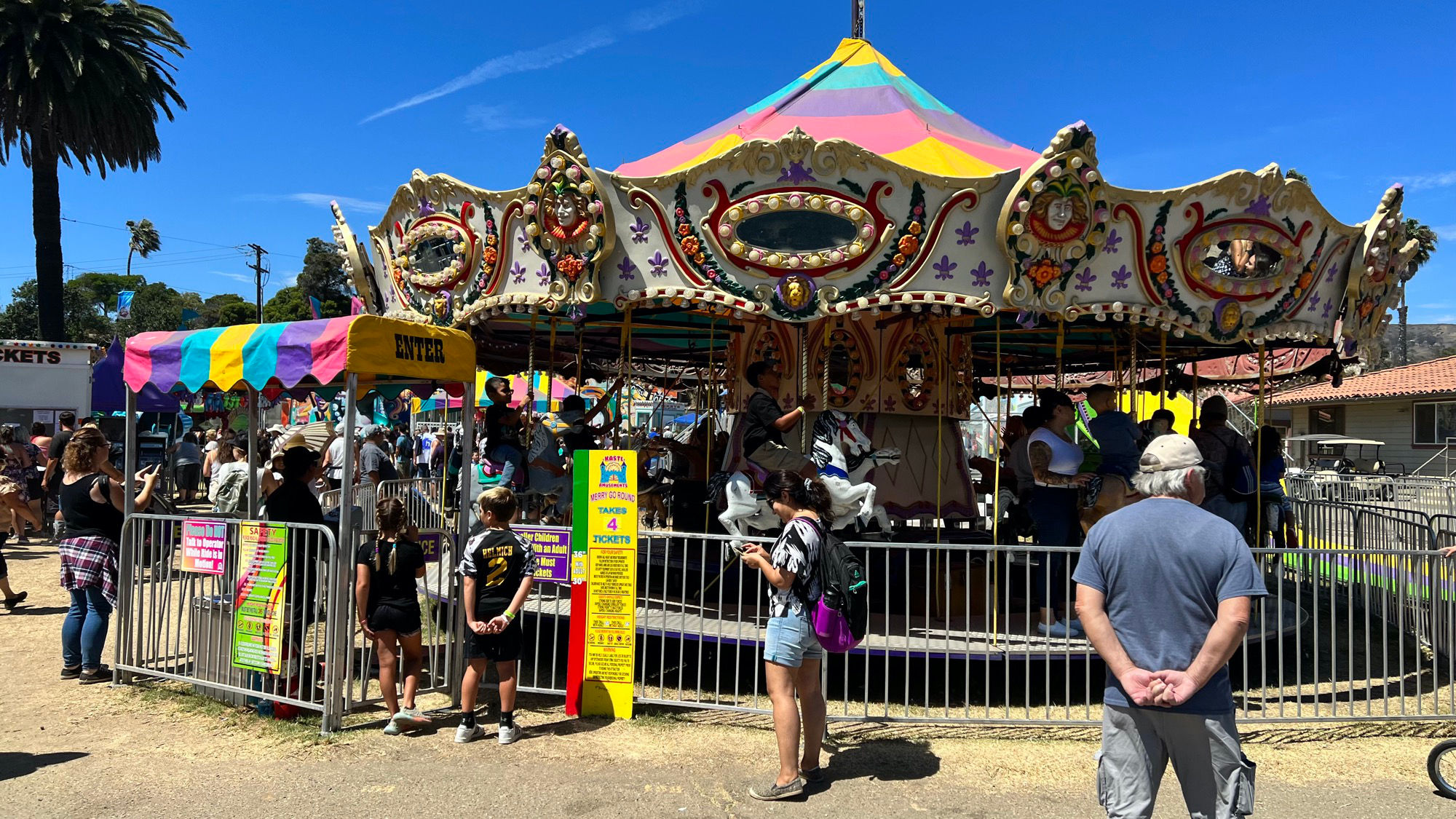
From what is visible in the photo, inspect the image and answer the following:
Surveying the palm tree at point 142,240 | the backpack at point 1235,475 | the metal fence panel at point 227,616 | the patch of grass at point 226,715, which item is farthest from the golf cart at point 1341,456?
the palm tree at point 142,240

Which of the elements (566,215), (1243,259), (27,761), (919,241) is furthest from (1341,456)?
(27,761)

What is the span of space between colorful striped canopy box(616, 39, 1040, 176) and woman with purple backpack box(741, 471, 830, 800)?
3.95 metres

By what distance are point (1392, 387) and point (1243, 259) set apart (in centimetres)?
3157

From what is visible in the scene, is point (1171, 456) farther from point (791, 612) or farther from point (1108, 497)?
point (1108, 497)

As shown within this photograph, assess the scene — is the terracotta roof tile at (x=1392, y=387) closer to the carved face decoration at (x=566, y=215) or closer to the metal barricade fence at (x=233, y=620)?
the carved face decoration at (x=566, y=215)

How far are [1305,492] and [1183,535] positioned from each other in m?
14.7

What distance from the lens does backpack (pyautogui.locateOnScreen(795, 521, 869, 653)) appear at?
4586 mm

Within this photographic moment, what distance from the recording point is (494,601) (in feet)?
18.0

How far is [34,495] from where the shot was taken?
14.9m

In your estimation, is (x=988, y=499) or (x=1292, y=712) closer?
(x=1292, y=712)

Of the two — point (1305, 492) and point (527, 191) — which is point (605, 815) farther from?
point (1305, 492)

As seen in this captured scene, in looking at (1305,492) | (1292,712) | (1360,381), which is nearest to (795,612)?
(1292,712)

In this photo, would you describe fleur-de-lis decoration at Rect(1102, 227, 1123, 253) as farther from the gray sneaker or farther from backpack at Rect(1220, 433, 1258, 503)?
the gray sneaker

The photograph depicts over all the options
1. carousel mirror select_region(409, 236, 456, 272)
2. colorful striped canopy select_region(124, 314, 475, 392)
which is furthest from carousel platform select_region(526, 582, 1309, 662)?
carousel mirror select_region(409, 236, 456, 272)
